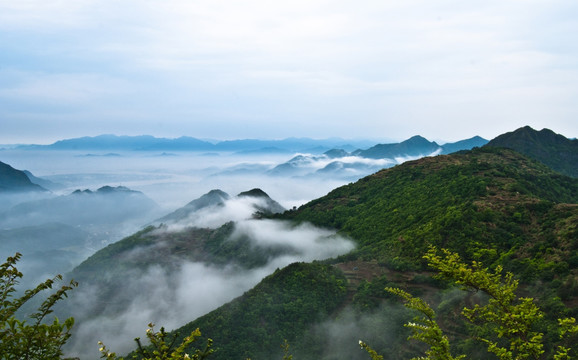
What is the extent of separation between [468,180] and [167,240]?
12294 centimetres

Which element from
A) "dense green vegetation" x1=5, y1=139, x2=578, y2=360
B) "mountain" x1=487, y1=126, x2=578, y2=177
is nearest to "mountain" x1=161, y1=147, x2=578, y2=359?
"dense green vegetation" x1=5, y1=139, x2=578, y2=360

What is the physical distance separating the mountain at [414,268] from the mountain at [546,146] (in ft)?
257

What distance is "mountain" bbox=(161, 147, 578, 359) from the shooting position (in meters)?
46.5

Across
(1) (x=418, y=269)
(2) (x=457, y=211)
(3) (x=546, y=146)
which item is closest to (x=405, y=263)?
(1) (x=418, y=269)

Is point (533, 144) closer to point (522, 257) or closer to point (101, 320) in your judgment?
point (522, 257)

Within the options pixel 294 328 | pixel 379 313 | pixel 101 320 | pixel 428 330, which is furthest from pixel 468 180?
pixel 101 320

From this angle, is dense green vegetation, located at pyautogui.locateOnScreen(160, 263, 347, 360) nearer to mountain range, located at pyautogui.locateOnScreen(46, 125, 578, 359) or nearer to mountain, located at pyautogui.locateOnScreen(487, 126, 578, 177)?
mountain range, located at pyautogui.locateOnScreen(46, 125, 578, 359)

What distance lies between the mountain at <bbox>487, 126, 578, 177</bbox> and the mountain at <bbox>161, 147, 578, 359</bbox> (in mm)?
78453

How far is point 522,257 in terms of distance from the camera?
51.2 metres

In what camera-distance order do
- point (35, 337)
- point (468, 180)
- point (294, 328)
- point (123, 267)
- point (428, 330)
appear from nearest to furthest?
point (35, 337) → point (428, 330) → point (294, 328) → point (468, 180) → point (123, 267)

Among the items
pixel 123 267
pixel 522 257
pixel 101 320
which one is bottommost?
pixel 101 320

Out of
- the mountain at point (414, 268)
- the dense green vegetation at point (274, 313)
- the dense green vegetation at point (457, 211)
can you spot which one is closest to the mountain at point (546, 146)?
the dense green vegetation at point (457, 211)

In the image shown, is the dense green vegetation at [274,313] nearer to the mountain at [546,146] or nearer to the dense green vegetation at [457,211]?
the dense green vegetation at [457,211]

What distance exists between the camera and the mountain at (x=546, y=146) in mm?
156625
